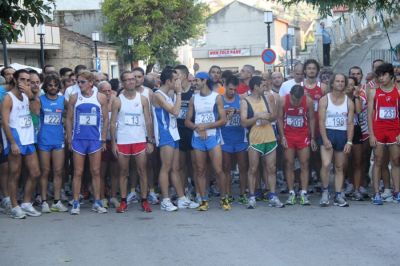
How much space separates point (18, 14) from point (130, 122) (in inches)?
93.7

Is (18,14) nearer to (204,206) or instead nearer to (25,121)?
(25,121)

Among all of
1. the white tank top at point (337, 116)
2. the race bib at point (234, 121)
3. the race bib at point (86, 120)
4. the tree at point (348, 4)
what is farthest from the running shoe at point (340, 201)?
the tree at point (348, 4)

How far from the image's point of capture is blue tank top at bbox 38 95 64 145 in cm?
1139

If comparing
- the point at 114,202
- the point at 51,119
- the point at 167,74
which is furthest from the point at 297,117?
the point at 51,119

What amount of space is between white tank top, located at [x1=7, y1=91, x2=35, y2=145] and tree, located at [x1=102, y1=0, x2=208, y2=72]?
38097 millimetres

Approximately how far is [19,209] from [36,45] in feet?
107

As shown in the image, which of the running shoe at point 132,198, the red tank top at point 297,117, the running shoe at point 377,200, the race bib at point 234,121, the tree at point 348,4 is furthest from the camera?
the tree at point 348,4

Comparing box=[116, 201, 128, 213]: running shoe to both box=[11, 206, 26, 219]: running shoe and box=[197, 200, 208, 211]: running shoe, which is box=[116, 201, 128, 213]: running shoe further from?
box=[11, 206, 26, 219]: running shoe

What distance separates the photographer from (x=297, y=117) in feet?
39.0

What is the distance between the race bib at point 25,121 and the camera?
11039 mm

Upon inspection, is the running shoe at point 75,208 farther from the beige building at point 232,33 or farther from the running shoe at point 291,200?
the beige building at point 232,33

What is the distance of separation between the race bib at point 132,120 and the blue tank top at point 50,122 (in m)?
1.02

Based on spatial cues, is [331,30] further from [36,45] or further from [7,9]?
[7,9]

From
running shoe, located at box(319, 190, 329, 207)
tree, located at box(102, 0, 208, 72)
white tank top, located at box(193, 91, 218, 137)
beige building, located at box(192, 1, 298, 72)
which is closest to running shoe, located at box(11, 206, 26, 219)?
white tank top, located at box(193, 91, 218, 137)
